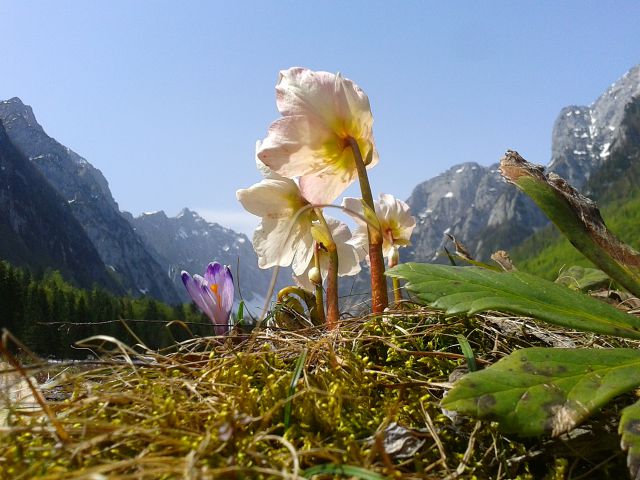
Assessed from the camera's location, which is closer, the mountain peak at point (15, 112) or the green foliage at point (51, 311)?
the green foliage at point (51, 311)

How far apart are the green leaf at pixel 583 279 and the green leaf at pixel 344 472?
2.19 metres

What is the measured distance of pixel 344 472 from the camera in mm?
773

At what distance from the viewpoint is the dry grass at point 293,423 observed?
32.4 inches

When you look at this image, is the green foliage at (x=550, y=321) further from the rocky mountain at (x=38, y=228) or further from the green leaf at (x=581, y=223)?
the rocky mountain at (x=38, y=228)

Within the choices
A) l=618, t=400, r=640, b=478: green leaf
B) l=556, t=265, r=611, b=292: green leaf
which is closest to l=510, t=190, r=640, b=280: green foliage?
l=556, t=265, r=611, b=292: green leaf

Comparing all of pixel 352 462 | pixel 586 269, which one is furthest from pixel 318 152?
pixel 586 269

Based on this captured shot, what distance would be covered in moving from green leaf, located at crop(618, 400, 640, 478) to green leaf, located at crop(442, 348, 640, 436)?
48mm

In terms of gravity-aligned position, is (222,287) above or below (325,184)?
below

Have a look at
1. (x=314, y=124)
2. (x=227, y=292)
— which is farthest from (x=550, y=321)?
(x=227, y=292)

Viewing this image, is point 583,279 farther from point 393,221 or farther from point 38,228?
point 38,228

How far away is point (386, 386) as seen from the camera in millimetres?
1230

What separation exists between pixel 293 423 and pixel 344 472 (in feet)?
0.85

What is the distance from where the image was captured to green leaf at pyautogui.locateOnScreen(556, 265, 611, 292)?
2.77 m

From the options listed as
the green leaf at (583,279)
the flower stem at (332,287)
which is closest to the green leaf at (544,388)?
the flower stem at (332,287)
